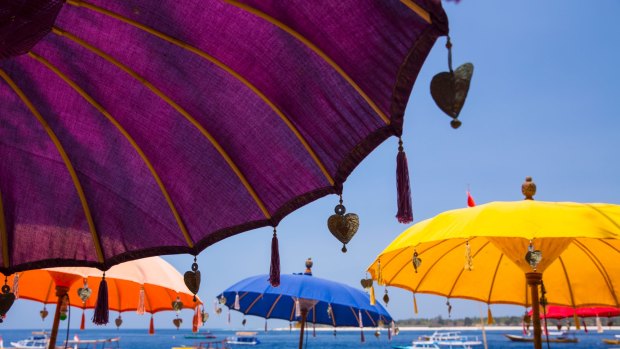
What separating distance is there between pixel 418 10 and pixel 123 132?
2.57m

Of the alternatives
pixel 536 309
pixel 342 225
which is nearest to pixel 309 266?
pixel 536 309

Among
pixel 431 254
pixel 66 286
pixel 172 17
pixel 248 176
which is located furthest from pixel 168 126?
pixel 431 254

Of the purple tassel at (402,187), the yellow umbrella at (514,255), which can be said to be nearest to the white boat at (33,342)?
the yellow umbrella at (514,255)

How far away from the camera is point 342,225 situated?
3.46 meters

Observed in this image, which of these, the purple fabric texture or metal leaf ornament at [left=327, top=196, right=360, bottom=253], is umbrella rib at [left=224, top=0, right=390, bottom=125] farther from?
metal leaf ornament at [left=327, top=196, right=360, bottom=253]

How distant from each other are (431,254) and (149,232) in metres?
6.00

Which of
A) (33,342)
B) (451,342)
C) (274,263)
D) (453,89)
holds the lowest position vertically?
(451,342)

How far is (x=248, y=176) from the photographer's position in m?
3.83

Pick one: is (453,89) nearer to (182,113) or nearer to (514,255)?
(182,113)

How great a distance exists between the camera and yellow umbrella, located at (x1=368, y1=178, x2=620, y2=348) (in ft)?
17.3

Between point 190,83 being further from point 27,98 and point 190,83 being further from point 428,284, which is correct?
point 428,284

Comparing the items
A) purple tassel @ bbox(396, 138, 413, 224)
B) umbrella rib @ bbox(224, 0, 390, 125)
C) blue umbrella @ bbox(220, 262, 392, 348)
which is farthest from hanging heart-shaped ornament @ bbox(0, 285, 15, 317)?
blue umbrella @ bbox(220, 262, 392, 348)

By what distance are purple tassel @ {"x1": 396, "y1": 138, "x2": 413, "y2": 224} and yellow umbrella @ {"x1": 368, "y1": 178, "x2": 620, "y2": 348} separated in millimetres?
2464

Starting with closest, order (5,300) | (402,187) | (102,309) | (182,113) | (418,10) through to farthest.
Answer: (418,10) → (402,187) → (182,113) → (5,300) → (102,309)
